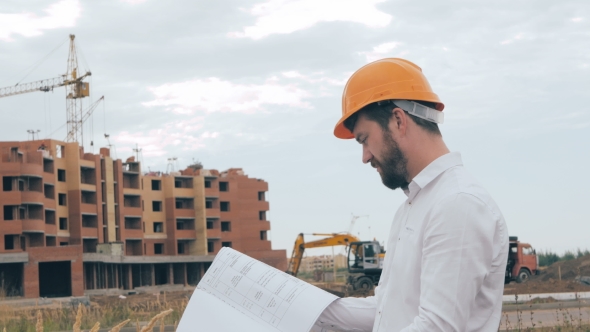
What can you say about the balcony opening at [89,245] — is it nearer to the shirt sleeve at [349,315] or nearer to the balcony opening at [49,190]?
the balcony opening at [49,190]

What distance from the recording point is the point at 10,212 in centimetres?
6300

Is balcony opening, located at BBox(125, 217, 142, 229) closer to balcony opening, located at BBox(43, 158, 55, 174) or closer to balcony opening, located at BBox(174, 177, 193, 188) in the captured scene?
balcony opening, located at BBox(174, 177, 193, 188)

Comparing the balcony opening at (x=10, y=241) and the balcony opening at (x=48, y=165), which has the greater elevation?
the balcony opening at (x=48, y=165)

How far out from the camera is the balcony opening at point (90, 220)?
7231cm

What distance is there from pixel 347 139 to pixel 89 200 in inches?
2870

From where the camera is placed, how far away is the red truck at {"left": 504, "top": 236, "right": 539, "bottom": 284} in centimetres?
3878

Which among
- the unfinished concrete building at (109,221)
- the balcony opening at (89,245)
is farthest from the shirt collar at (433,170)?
the balcony opening at (89,245)

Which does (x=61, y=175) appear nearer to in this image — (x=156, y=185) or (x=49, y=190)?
(x=49, y=190)

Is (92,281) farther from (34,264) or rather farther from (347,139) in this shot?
(347,139)

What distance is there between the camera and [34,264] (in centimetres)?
5731

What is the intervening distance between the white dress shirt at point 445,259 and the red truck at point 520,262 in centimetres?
3792

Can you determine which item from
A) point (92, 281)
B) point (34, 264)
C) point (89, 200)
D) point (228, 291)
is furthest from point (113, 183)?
point (228, 291)

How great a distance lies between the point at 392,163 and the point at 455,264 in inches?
14.4

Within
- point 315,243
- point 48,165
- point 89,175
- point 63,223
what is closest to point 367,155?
point 315,243
